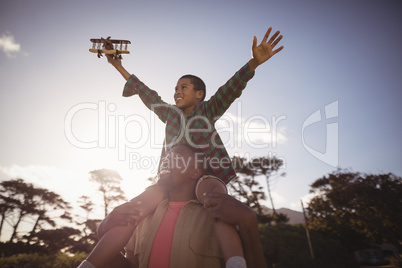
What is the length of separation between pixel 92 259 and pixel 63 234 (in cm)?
2873

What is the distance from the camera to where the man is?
135 cm

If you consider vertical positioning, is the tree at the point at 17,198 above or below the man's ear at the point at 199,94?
below

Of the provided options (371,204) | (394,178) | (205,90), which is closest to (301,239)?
(371,204)

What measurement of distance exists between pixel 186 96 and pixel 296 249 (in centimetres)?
2234

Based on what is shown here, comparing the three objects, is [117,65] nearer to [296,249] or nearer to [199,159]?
[199,159]

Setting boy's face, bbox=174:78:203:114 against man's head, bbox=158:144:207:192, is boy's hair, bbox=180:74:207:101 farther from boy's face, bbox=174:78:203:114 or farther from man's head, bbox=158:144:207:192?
man's head, bbox=158:144:207:192

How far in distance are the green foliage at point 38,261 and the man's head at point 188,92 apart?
10216 mm

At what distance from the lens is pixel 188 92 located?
8.80 ft

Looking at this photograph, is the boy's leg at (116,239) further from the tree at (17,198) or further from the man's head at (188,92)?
the tree at (17,198)

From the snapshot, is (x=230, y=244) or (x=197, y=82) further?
(x=197, y=82)

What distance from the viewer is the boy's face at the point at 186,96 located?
2.64 m

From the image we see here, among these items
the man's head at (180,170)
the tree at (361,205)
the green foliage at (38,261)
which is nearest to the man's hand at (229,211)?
the man's head at (180,170)

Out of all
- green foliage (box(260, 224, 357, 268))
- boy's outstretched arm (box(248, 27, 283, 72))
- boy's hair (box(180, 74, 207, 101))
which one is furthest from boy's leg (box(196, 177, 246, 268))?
green foliage (box(260, 224, 357, 268))

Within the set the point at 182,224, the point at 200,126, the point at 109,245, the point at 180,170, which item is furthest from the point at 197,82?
the point at 109,245
